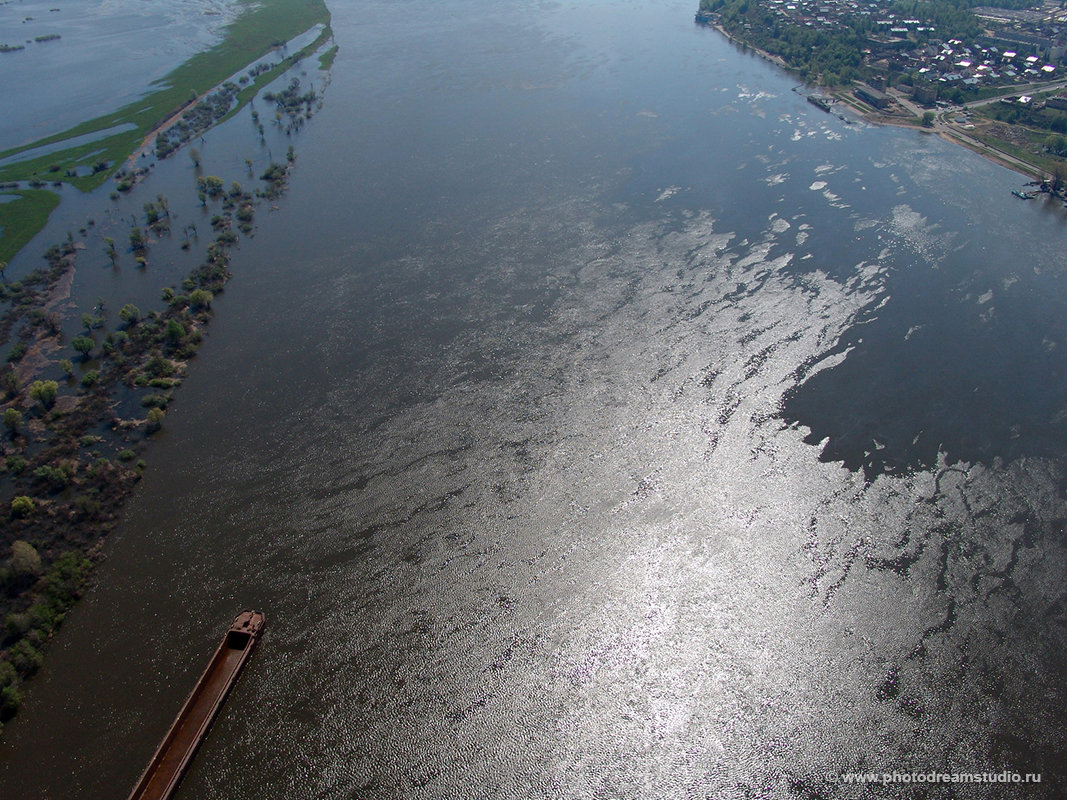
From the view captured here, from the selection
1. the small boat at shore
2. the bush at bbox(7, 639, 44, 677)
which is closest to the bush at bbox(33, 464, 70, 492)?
the bush at bbox(7, 639, 44, 677)

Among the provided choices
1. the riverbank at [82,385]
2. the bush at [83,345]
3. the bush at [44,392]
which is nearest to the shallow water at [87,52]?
the riverbank at [82,385]

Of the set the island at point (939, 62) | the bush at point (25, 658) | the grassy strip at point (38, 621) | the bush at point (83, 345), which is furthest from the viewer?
the island at point (939, 62)

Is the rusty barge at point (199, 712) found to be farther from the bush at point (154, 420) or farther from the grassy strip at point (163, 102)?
the grassy strip at point (163, 102)

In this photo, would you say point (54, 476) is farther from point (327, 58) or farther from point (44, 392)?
point (327, 58)

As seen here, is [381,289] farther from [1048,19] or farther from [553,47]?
[1048,19]

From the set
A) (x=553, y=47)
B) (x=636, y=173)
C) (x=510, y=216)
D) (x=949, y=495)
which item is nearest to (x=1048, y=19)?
(x=553, y=47)

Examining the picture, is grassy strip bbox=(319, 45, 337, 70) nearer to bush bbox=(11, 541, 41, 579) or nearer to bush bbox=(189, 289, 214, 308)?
bush bbox=(189, 289, 214, 308)

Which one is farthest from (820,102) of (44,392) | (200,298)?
(44,392)
